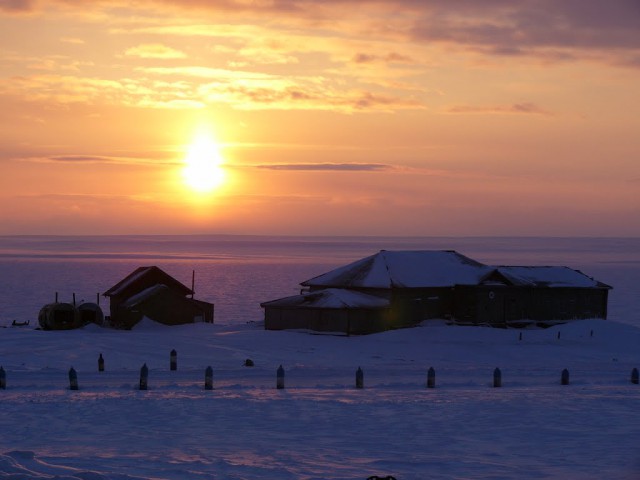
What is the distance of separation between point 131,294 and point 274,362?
80.2 ft

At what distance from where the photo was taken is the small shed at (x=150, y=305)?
212 feet

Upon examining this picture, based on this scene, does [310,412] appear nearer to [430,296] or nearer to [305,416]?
[305,416]

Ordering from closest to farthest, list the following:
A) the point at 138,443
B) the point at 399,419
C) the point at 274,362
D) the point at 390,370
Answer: the point at 138,443 → the point at 399,419 → the point at 390,370 → the point at 274,362

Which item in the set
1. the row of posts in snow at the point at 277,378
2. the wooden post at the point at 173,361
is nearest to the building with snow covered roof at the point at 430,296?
the wooden post at the point at 173,361

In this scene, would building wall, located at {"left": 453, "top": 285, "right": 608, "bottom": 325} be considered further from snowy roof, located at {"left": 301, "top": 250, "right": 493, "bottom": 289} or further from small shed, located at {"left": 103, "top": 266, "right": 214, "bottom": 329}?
small shed, located at {"left": 103, "top": 266, "right": 214, "bottom": 329}

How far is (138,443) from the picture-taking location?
87.0ft

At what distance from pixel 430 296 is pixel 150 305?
56.1 feet

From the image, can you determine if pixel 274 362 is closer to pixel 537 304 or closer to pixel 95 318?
pixel 95 318

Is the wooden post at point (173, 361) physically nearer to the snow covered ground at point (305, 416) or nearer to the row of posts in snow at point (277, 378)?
the snow covered ground at point (305, 416)

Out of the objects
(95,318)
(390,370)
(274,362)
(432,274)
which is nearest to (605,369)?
(390,370)

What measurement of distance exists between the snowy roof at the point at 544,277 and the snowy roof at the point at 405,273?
61.3 inches

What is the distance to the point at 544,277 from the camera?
6894 centimetres

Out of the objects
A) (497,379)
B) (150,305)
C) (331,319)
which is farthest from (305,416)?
(150,305)

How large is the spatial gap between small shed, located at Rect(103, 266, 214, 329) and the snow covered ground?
14186mm
